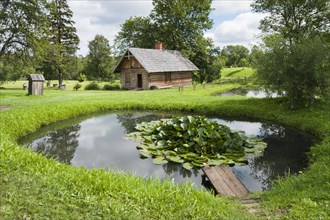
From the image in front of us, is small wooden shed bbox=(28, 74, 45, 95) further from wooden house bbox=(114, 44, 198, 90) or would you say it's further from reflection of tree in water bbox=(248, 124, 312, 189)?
reflection of tree in water bbox=(248, 124, 312, 189)

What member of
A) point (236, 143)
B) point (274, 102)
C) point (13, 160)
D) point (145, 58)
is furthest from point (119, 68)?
point (13, 160)

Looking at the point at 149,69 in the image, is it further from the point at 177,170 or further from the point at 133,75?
the point at 177,170

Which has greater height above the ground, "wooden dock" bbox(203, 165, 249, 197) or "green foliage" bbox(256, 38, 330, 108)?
"green foliage" bbox(256, 38, 330, 108)

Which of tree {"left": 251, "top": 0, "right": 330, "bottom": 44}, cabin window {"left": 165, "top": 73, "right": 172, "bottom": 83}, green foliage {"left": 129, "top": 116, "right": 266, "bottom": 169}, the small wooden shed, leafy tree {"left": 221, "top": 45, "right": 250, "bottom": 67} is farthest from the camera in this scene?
leafy tree {"left": 221, "top": 45, "right": 250, "bottom": 67}

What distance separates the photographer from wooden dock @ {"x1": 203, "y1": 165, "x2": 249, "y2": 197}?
6797 mm

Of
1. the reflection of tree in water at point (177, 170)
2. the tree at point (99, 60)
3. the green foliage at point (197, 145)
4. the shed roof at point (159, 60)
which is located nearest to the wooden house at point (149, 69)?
the shed roof at point (159, 60)

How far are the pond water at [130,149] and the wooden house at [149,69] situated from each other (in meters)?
17.0

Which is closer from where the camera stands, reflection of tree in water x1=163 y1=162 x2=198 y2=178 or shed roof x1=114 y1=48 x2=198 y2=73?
reflection of tree in water x1=163 y1=162 x2=198 y2=178

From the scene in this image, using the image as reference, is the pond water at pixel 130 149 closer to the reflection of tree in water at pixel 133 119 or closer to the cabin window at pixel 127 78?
the reflection of tree in water at pixel 133 119

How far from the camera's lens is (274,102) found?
17922 mm

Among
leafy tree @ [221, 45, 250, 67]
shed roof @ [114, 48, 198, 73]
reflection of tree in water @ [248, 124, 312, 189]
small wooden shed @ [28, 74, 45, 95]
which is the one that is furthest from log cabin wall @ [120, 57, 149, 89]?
leafy tree @ [221, 45, 250, 67]

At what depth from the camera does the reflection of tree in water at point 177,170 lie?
836cm

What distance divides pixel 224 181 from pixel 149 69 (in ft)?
82.8

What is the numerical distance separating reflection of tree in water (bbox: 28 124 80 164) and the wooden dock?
4.91 m
